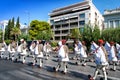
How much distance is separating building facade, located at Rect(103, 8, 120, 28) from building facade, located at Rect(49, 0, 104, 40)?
17.2 m

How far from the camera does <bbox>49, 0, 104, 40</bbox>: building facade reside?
7994cm

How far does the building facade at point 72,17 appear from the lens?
262 ft

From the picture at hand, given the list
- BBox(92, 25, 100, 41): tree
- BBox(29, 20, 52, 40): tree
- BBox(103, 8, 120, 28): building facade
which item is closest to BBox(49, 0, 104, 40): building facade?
BBox(29, 20, 52, 40): tree

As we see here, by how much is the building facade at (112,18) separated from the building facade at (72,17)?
17.2 metres

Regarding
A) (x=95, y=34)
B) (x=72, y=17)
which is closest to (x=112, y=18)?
(x=95, y=34)

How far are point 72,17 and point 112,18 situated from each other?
30223 millimetres

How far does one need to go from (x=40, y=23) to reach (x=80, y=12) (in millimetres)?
14165

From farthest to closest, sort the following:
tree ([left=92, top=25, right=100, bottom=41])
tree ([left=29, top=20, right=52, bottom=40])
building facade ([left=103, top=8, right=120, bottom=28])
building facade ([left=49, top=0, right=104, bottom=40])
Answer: tree ([left=29, top=20, right=52, bottom=40]) < building facade ([left=49, top=0, right=104, bottom=40]) < building facade ([left=103, top=8, right=120, bottom=28]) < tree ([left=92, top=25, right=100, bottom=41])

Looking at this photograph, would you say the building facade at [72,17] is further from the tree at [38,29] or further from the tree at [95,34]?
the tree at [95,34]

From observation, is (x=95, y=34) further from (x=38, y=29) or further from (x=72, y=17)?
(x=38, y=29)

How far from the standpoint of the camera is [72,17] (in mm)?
85938

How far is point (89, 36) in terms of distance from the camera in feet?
149

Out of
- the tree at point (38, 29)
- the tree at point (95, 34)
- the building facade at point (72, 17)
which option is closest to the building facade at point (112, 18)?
the tree at point (95, 34)

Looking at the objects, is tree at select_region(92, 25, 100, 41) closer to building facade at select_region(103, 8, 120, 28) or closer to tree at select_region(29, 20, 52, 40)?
building facade at select_region(103, 8, 120, 28)
